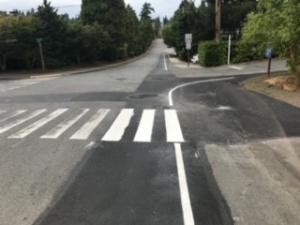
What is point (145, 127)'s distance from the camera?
10.7 m

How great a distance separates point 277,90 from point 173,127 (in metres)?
8.23

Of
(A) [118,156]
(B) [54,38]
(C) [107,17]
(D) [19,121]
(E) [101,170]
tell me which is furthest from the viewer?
(C) [107,17]

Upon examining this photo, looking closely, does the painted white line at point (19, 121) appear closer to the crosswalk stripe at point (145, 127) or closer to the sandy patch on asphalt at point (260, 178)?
the crosswalk stripe at point (145, 127)

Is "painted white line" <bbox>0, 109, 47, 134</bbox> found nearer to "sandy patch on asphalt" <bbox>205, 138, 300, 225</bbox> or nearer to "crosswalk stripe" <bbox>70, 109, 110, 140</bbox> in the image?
"crosswalk stripe" <bbox>70, 109, 110, 140</bbox>

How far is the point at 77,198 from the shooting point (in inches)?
225

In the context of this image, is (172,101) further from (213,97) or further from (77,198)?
(77,198)

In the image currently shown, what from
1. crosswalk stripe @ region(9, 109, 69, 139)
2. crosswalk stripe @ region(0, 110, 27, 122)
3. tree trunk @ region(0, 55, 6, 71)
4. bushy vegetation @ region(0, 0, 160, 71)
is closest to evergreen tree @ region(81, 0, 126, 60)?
bushy vegetation @ region(0, 0, 160, 71)

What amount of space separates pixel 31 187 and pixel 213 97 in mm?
11212

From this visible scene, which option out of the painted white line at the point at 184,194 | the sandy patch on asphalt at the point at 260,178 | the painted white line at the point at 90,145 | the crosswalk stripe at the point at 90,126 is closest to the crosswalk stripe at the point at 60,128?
the crosswalk stripe at the point at 90,126

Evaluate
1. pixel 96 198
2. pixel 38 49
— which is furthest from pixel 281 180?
pixel 38 49

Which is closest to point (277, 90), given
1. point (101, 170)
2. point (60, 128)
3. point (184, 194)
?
point (60, 128)

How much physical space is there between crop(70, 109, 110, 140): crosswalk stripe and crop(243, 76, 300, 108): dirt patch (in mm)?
6584

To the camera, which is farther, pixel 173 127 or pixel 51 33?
pixel 51 33

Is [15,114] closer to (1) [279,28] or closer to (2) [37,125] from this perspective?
(2) [37,125]
